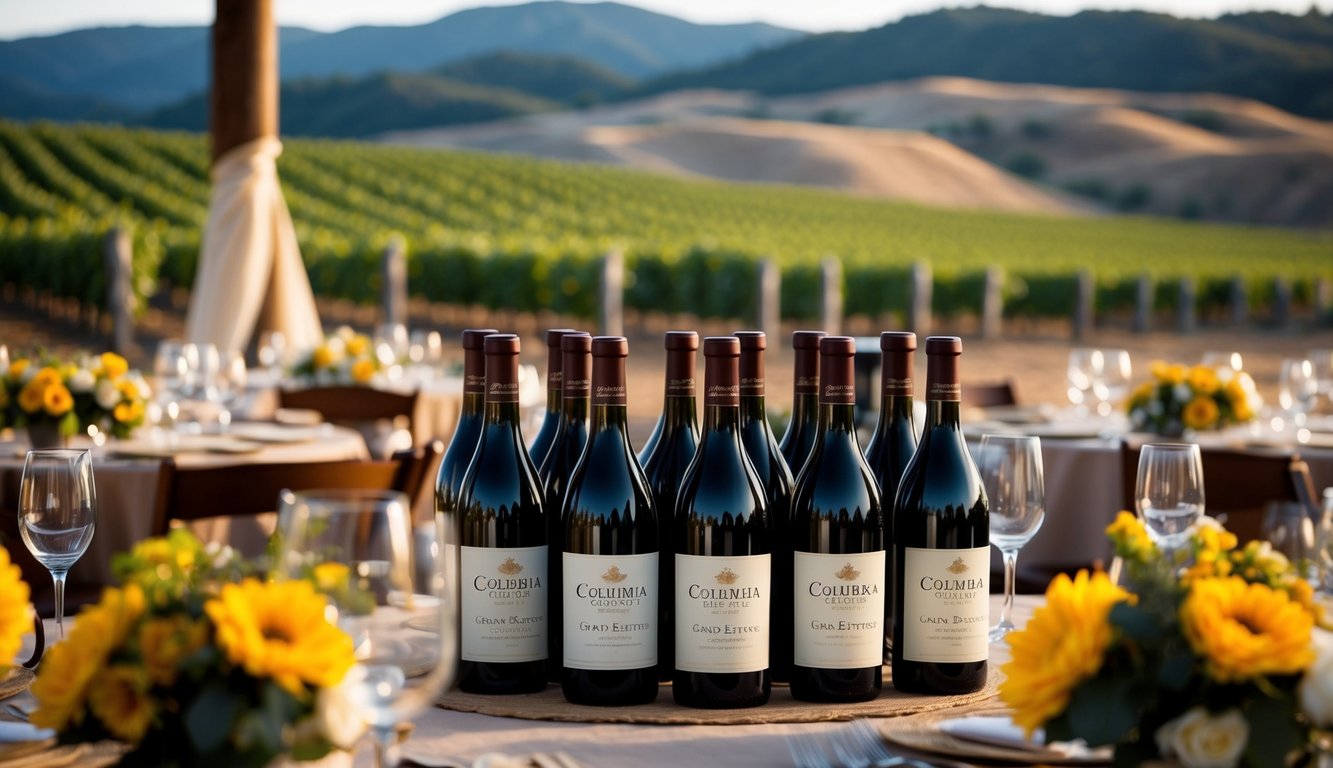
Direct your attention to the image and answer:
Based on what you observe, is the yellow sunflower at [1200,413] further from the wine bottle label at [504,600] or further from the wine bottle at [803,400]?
the wine bottle label at [504,600]

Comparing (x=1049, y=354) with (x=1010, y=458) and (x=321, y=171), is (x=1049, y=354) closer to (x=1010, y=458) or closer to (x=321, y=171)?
(x=1010, y=458)

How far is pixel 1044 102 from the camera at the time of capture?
111438mm

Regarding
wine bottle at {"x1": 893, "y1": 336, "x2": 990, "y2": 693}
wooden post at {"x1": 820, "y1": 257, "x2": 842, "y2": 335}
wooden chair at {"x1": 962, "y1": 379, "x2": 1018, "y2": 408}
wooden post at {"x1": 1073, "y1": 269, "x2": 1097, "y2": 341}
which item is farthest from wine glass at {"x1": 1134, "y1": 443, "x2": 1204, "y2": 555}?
wooden post at {"x1": 1073, "y1": 269, "x2": 1097, "y2": 341}

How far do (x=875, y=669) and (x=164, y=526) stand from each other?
89.5 inches

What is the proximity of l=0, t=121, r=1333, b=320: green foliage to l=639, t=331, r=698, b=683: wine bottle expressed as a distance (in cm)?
1978

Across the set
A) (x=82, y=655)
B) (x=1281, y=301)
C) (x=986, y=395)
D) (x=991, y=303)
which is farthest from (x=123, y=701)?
(x=1281, y=301)

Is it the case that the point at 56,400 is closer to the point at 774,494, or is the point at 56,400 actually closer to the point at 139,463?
the point at 139,463

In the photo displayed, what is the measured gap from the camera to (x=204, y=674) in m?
1.15

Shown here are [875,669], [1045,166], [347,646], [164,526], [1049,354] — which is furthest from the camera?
[1045,166]

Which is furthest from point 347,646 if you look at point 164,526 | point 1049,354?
point 1049,354

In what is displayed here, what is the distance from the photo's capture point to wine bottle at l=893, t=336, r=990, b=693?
1776 mm

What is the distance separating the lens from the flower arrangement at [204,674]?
1.13m

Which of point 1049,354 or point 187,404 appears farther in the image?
point 1049,354

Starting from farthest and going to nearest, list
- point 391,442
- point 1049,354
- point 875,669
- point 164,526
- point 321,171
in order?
point 321,171, point 1049,354, point 391,442, point 164,526, point 875,669
